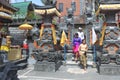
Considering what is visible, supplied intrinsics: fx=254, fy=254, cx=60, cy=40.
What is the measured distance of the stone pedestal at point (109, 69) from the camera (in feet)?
42.9

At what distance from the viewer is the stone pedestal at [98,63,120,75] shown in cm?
1306

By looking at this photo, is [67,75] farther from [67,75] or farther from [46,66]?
[46,66]

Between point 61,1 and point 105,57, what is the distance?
4838 cm

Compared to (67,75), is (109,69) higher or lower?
higher

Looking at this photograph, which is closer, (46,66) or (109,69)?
(109,69)

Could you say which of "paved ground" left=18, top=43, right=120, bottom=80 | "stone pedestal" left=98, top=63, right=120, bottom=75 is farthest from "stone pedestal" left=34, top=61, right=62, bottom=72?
"stone pedestal" left=98, top=63, right=120, bottom=75

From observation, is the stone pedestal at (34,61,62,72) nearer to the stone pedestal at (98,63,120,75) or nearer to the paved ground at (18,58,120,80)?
the paved ground at (18,58,120,80)

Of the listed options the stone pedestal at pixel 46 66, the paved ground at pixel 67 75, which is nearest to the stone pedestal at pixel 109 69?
the paved ground at pixel 67 75

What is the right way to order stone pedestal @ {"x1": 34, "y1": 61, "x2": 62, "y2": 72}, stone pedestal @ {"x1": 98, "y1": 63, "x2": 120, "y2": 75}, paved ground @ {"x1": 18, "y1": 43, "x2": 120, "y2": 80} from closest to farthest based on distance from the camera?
paved ground @ {"x1": 18, "y1": 43, "x2": 120, "y2": 80}
stone pedestal @ {"x1": 98, "y1": 63, "x2": 120, "y2": 75}
stone pedestal @ {"x1": 34, "y1": 61, "x2": 62, "y2": 72}

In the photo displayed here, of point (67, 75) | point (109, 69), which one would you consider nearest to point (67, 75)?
point (67, 75)

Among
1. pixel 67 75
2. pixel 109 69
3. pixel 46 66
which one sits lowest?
pixel 67 75

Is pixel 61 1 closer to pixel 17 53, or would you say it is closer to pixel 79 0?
pixel 79 0

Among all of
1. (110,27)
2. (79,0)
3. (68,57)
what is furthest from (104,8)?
(79,0)

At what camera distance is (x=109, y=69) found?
1312 centimetres
